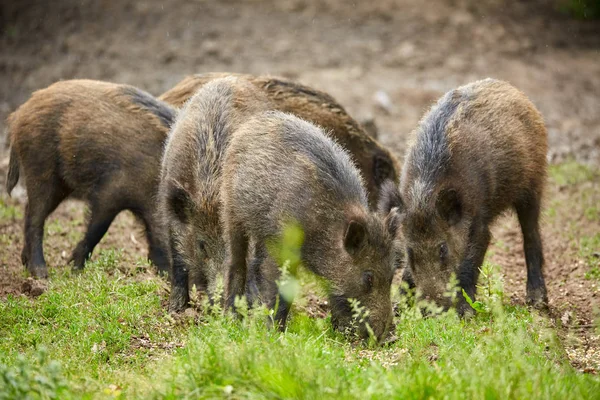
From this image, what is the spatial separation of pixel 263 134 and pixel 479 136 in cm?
185

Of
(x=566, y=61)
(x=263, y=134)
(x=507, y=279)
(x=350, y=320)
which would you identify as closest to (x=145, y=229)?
(x=263, y=134)

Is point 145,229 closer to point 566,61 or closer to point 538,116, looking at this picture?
point 538,116

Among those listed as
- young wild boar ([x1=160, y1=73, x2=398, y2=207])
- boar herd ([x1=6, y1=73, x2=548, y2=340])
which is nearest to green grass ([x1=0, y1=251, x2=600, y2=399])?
boar herd ([x1=6, y1=73, x2=548, y2=340])

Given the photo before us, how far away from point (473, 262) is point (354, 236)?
5.13ft

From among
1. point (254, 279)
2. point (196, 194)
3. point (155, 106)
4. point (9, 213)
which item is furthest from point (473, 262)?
point (9, 213)

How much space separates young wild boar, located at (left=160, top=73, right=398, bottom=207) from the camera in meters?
8.50

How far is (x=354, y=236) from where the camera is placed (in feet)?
19.6

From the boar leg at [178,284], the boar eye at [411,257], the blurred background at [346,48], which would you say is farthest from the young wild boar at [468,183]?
the blurred background at [346,48]

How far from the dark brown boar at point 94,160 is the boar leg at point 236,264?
151 cm

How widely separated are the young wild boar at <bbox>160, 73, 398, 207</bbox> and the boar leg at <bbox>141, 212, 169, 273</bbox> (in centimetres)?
134

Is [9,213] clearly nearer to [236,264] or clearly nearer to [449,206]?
[236,264]

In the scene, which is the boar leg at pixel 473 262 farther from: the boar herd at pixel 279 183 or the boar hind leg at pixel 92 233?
the boar hind leg at pixel 92 233

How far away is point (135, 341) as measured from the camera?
5.99 meters

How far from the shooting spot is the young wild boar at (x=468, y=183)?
22.5ft
